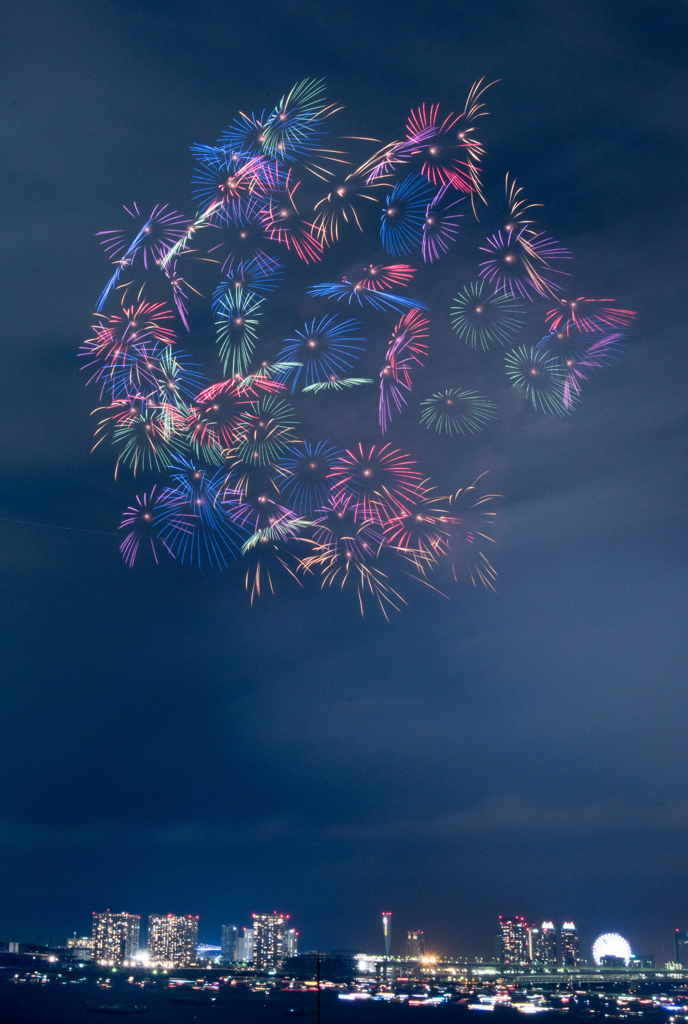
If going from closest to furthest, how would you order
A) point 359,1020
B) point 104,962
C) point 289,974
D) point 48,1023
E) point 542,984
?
point 48,1023
point 359,1020
point 542,984
point 289,974
point 104,962

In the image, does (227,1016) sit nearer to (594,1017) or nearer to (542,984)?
(594,1017)

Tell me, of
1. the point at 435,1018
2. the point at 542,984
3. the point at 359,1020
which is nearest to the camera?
the point at 359,1020

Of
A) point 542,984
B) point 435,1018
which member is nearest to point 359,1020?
point 435,1018

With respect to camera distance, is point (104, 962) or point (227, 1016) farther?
point (104, 962)

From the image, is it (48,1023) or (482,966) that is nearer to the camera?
(48,1023)

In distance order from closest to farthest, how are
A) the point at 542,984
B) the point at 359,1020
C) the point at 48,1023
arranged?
the point at 48,1023
the point at 359,1020
the point at 542,984

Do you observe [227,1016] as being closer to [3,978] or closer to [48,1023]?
[48,1023]

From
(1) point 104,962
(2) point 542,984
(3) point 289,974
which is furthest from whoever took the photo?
(1) point 104,962

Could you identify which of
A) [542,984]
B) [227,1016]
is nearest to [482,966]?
[542,984]
